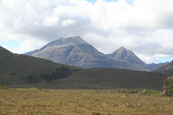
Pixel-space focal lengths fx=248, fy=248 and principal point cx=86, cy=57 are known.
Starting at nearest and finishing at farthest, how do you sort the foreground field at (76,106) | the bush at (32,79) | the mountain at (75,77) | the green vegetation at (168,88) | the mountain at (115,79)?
the foreground field at (76,106) → the green vegetation at (168,88) → the mountain at (115,79) → the mountain at (75,77) → the bush at (32,79)

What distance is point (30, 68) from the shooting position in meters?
193

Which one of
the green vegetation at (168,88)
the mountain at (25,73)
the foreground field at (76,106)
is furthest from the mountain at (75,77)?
the foreground field at (76,106)

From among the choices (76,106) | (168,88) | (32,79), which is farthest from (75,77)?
(76,106)

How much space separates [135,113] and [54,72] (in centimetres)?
17138

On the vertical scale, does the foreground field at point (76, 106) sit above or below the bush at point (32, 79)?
below

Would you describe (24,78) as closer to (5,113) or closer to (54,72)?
(54,72)

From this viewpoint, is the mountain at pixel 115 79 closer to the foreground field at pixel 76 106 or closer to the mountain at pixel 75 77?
the mountain at pixel 75 77

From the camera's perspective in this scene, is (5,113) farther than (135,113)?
No

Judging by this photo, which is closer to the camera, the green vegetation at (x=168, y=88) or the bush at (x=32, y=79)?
the green vegetation at (x=168, y=88)

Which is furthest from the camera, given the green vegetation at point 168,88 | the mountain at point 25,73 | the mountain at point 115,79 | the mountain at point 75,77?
the mountain at point 25,73

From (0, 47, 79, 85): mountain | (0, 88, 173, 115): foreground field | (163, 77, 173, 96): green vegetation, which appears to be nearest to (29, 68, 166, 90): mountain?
(0, 47, 79, 85): mountain

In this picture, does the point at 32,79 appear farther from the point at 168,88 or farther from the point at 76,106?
the point at 76,106

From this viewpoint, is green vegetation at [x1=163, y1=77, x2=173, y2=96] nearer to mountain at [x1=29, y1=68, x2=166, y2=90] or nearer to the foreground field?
the foreground field

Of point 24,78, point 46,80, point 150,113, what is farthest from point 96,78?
point 150,113
